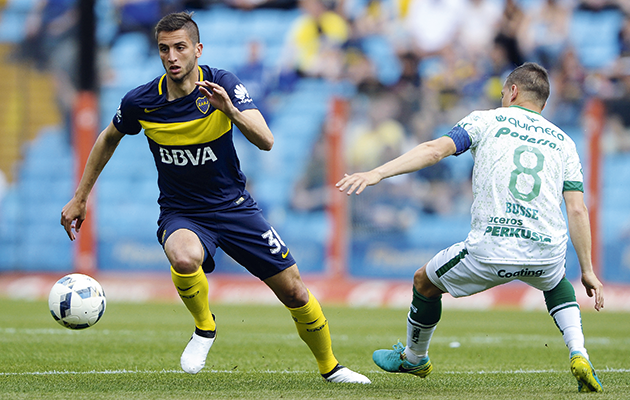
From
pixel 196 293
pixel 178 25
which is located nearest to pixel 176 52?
pixel 178 25

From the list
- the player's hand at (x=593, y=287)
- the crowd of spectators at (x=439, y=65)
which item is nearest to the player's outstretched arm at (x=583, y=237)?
the player's hand at (x=593, y=287)

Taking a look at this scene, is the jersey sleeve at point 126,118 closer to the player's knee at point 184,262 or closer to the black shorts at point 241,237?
the black shorts at point 241,237

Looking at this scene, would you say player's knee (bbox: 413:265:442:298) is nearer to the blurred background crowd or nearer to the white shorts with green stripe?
the white shorts with green stripe

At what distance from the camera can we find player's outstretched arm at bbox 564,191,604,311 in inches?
184

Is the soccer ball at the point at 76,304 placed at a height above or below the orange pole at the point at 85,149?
above

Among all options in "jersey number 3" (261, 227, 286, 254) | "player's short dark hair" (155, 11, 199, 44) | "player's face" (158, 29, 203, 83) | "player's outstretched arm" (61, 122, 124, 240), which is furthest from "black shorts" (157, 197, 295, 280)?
"player's short dark hair" (155, 11, 199, 44)

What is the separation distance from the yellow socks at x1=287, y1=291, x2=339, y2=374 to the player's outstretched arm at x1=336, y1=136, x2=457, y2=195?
49.2 inches

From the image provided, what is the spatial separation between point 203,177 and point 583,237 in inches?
90.8

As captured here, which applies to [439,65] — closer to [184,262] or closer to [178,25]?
[178,25]

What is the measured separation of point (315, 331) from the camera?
5387 mm

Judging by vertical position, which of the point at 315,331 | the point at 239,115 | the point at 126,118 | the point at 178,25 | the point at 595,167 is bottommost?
the point at 595,167

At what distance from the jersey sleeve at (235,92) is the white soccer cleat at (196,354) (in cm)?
140

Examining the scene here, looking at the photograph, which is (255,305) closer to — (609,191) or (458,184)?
(458,184)

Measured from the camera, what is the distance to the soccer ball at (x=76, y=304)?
17.3 ft
